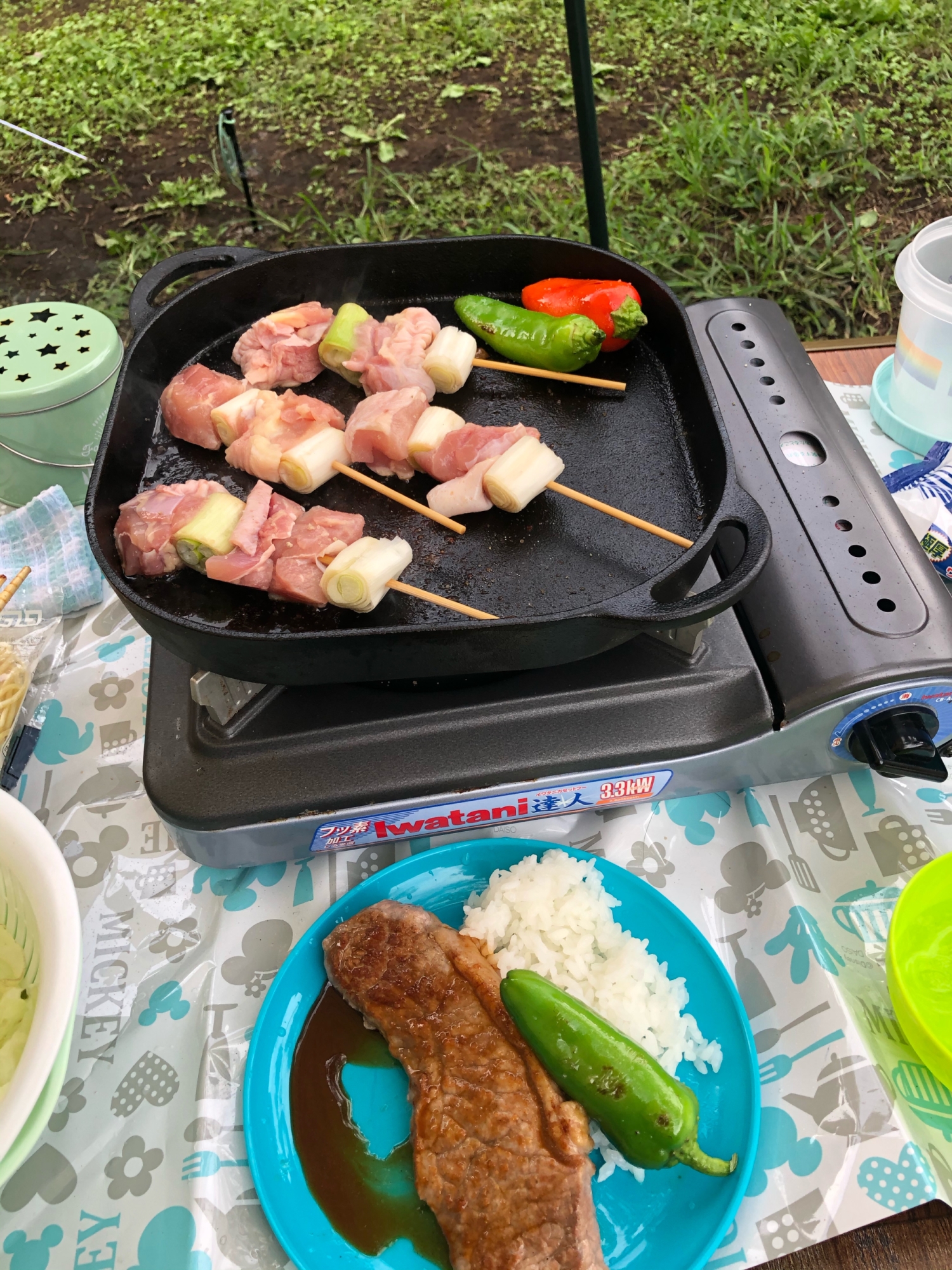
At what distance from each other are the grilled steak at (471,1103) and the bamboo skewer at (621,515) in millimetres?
812

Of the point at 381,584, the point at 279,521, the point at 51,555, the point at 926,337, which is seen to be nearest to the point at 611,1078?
the point at 381,584

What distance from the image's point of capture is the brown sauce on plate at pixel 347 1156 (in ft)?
4.39

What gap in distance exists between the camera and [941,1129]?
141 cm

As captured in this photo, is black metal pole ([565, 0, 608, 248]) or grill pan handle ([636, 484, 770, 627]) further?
black metal pole ([565, 0, 608, 248])

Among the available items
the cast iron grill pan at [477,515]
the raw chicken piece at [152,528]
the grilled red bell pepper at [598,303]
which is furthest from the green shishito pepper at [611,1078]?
the grilled red bell pepper at [598,303]

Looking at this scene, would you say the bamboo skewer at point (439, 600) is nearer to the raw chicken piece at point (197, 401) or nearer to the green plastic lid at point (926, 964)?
the raw chicken piece at point (197, 401)

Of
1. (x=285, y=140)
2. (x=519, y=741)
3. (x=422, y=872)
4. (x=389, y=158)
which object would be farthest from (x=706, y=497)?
(x=285, y=140)

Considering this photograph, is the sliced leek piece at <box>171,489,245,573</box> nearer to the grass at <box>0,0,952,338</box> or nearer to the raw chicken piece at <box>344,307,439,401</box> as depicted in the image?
the raw chicken piece at <box>344,307,439,401</box>

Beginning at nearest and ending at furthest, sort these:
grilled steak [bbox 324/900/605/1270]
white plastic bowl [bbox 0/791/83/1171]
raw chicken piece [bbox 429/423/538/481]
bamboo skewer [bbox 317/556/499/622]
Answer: white plastic bowl [bbox 0/791/83/1171]
grilled steak [bbox 324/900/605/1270]
bamboo skewer [bbox 317/556/499/622]
raw chicken piece [bbox 429/423/538/481]

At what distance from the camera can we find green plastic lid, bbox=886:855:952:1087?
1412mm

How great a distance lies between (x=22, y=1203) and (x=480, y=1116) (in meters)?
0.79

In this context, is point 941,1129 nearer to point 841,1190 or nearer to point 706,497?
point 841,1190

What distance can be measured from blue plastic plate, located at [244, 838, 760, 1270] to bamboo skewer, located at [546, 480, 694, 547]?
619mm

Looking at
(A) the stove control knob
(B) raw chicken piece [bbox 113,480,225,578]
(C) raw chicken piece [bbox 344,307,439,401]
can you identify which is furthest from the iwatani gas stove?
(C) raw chicken piece [bbox 344,307,439,401]
